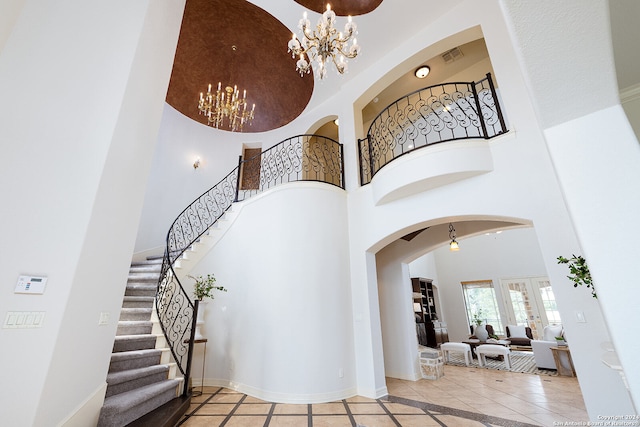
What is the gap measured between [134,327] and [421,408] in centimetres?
413

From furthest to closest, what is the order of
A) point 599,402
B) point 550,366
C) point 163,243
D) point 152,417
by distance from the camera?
1. point 163,243
2. point 550,366
3. point 152,417
4. point 599,402

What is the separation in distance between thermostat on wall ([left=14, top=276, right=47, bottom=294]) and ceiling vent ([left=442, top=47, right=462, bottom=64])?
722 cm

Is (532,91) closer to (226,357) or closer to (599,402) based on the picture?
(599,402)

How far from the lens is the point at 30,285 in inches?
75.7

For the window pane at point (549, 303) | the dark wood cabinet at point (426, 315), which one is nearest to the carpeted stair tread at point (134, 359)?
the dark wood cabinet at point (426, 315)

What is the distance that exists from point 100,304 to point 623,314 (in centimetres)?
376

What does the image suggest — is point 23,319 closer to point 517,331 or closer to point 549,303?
point 517,331

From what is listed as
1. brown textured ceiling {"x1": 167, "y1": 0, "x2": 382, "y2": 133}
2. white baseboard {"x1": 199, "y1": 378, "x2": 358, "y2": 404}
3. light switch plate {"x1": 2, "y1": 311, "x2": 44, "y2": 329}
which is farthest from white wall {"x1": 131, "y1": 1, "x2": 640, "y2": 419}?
light switch plate {"x1": 2, "y1": 311, "x2": 44, "y2": 329}

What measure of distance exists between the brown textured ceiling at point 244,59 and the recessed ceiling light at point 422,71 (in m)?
1.91

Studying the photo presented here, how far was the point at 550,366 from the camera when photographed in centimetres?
586

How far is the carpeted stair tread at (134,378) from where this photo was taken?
2.84 m

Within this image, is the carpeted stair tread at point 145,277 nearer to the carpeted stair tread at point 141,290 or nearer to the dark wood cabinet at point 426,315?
the carpeted stair tread at point 141,290

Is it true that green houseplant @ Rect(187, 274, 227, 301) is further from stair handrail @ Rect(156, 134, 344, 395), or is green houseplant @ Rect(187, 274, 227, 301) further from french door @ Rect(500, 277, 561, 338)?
french door @ Rect(500, 277, 561, 338)

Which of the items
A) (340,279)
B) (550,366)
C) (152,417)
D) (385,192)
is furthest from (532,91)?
(550,366)
